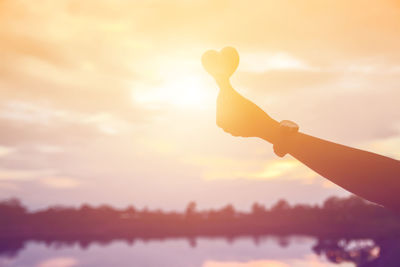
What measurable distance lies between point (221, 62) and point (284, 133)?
0.56m

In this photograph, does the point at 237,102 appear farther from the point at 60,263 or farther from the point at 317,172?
the point at 60,263

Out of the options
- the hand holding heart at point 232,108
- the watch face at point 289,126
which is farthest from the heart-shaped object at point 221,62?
the watch face at point 289,126

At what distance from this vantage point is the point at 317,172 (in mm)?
1820

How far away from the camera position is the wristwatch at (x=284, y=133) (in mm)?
1878

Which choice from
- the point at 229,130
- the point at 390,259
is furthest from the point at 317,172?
the point at 390,259

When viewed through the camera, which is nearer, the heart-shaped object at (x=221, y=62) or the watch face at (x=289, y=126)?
the watch face at (x=289, y=126)

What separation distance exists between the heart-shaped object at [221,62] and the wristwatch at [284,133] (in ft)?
1.42

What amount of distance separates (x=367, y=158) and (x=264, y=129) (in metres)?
0.55

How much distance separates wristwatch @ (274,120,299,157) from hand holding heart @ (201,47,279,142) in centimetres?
4

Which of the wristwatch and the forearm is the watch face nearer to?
the wristwatch

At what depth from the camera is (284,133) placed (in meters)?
1.89

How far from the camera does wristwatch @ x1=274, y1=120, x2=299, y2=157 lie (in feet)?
6.16

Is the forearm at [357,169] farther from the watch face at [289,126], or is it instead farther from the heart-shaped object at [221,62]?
the heart-shaped object at [221,62]

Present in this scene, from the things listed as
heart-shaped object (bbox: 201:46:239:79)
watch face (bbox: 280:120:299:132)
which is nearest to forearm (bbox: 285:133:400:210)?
watch face (bbox: 280:120:299:132)
